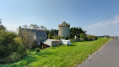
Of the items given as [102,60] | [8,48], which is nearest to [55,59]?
[102,60]

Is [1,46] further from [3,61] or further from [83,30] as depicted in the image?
[83,30]

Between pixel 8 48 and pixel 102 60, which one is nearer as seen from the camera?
pixel 102 60

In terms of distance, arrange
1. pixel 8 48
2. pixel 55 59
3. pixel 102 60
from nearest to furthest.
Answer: pixel 102 60 < pixel 55 59 < pixel 8 48

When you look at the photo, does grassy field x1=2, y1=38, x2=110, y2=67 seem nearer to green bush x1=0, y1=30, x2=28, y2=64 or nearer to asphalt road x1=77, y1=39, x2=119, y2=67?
asphalt road x1=77, y1=39, x2=119, y2=67

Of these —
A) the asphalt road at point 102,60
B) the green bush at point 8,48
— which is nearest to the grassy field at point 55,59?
the asphalt road at point 102,60

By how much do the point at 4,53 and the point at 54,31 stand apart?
4139 centimetres

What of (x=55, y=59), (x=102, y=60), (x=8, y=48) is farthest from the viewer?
(x=8, y=48)

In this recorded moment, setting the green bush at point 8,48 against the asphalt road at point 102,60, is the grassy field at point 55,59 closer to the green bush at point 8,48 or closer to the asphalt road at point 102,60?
the asphalt road at point 102,60

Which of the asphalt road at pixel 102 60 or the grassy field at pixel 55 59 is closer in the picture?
the asphalt road at pixel 102 60

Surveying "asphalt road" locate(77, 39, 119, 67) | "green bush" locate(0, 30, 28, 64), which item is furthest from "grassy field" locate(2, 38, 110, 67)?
"green bush" locate(0, 30, 28, 64)

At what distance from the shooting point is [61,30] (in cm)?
3325

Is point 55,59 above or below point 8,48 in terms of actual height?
below

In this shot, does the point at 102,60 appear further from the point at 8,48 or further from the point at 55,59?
the point at 8,48

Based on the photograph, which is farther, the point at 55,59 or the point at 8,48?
the point at 8,48
